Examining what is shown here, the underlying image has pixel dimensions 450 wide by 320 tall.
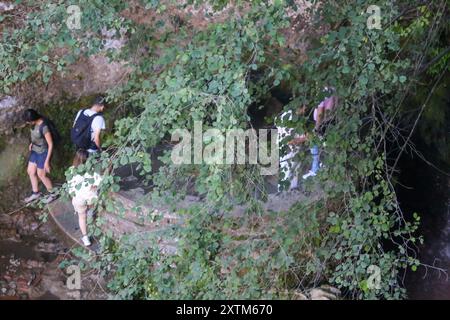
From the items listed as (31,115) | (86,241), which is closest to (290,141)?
(86,241)

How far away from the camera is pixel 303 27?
875 cm

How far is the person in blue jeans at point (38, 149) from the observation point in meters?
8.13

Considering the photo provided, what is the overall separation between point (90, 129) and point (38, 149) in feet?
3.74

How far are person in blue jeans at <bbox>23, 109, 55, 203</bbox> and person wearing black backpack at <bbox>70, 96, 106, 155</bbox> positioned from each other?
0.67 m

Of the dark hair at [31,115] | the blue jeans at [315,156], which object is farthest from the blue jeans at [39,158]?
the blue jeans at [315,156]

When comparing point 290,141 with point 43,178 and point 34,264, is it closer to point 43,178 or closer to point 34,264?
point 34,264

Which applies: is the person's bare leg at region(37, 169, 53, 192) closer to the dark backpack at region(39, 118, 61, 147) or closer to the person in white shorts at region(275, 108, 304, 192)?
the dark backpack at region(39, 118, 61, 147)

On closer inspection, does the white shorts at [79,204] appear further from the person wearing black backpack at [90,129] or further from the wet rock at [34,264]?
the wet rock at [34,264]

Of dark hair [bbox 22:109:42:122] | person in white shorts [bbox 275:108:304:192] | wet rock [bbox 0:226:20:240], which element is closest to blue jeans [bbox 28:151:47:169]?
dark hair [bbox 22:109:42:122]

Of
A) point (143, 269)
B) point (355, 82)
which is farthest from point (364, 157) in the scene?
point (143, 269)

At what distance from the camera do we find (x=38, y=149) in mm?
8375

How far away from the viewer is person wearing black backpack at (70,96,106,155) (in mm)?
7559

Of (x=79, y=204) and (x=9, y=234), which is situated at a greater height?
(x=79, y=204)

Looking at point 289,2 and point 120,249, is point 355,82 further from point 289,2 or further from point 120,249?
point 120,249
